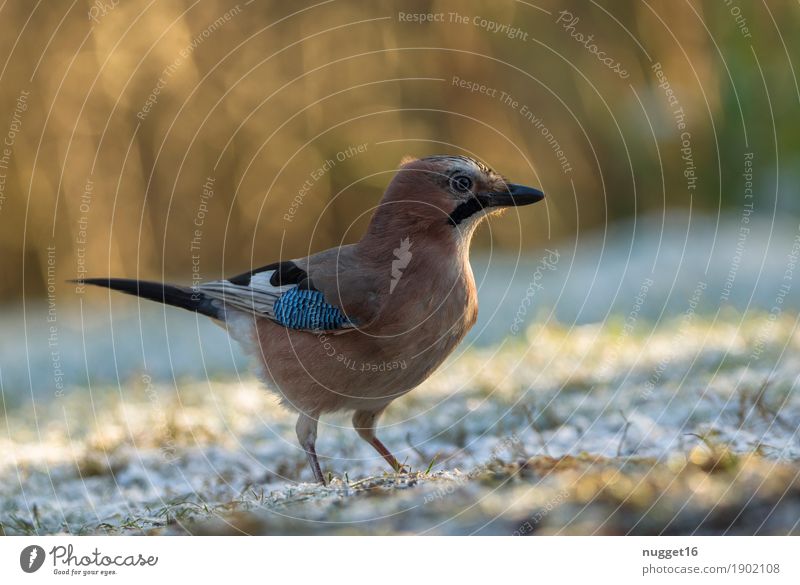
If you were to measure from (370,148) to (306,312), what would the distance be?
16.0 feet

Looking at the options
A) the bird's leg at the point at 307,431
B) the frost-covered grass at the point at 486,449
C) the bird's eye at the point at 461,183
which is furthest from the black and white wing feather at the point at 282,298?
the bird's eye at the point at 461,183

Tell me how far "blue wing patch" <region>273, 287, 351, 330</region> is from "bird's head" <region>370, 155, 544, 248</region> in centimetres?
51

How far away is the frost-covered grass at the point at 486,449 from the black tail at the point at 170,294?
0.90 m

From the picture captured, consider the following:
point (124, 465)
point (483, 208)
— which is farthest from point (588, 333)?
point (124, 465)

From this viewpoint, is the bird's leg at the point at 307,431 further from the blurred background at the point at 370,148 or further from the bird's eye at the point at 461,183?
the blurred background at the point at 370,148

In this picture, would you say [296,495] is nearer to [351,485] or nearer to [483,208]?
[351,485]

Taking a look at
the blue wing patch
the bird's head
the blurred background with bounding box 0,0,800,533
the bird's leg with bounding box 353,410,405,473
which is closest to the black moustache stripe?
the bird's head

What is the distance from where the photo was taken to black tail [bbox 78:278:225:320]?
509cm

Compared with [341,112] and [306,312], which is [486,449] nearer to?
[306,312]

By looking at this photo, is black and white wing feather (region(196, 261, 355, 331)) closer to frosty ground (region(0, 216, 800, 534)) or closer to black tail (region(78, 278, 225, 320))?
black tail (region(78, 278, 225, 320))

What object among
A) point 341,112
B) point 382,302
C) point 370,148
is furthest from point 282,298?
point 341,112

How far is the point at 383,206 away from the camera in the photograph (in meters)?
4.96

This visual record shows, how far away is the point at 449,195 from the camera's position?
4773 millimetres

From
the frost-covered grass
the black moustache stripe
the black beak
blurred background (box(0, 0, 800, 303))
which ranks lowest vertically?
the frost-covered grass
